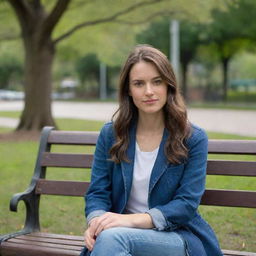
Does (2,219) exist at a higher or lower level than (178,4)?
lower

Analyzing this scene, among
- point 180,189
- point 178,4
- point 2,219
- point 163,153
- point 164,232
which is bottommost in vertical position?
point 2,219

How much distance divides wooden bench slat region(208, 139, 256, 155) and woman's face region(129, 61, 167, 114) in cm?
71

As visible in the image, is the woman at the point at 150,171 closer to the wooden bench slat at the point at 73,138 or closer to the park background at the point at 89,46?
the wooden bench slat at the point at 73,138

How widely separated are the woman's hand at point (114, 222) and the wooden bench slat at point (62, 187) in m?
1.10

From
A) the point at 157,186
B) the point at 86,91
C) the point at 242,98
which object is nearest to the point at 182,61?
the point at 242,98

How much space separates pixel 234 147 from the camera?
3.69 metres

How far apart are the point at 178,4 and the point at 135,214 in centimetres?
1330

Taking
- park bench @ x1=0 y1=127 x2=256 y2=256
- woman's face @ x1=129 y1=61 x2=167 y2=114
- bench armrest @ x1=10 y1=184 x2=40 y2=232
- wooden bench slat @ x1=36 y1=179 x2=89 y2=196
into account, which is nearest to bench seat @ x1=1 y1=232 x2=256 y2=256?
park bench @ x1=0 y1=127 x2=256 y2=256

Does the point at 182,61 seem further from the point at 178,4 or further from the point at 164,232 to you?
the point at 164,232

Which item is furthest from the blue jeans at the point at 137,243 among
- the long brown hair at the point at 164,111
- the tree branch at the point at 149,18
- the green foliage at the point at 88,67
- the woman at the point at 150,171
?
the green foliage at the point at 88,67

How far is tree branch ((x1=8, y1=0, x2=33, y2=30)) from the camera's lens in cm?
1465

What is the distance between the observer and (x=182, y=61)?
3928 cm

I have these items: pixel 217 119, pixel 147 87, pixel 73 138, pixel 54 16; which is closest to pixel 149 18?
pixel 54 16

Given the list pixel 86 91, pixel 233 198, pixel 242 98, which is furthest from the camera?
pixel 86 91
